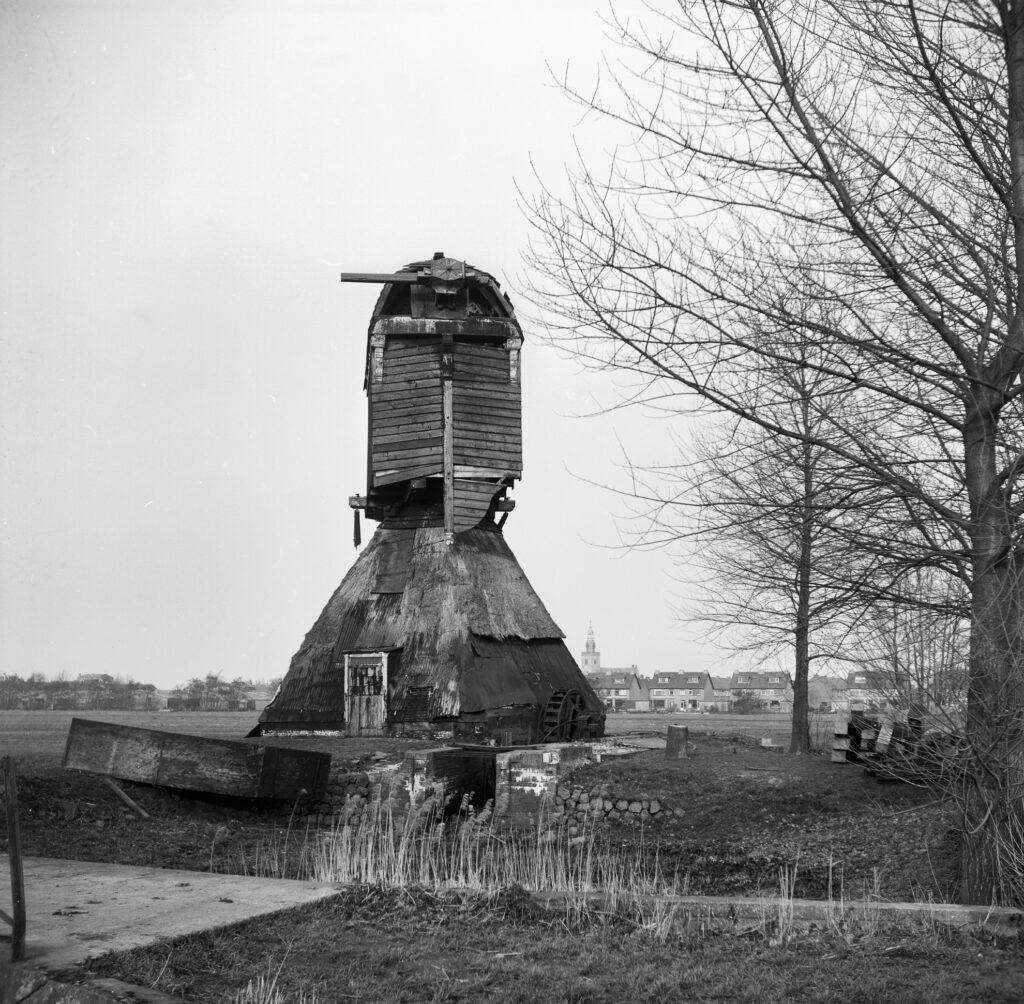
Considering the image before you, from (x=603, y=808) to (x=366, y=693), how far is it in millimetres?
7609

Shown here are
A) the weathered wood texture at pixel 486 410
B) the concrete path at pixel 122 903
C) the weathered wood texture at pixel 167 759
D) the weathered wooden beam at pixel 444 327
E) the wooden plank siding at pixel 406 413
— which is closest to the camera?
the concrete path at pixel 122 903

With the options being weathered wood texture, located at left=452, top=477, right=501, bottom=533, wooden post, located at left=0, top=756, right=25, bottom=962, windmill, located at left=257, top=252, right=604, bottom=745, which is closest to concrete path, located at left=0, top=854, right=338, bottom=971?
wooden post, located at left=0, top=756, right=25, bottom=962

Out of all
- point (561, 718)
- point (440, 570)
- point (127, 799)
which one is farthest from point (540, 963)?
point (440, 570)

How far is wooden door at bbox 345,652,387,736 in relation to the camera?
66.4 feet

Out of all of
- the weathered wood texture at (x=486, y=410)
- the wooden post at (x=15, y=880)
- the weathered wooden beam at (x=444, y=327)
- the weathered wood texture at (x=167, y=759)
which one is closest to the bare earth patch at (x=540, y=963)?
Result: the wooden post at (x=15, y=880)

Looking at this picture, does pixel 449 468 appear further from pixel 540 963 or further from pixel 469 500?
pixel 540 963

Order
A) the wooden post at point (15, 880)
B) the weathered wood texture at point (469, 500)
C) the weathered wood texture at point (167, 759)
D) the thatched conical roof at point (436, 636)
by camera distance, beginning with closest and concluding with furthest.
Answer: the wooden post at point (15, 880) → the weathered wood texture at point (167, 759) → the thatched conical roof at point (436, 636) → the weathered wood texture at point (469, 500)

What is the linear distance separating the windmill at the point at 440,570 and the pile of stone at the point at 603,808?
5.05 m

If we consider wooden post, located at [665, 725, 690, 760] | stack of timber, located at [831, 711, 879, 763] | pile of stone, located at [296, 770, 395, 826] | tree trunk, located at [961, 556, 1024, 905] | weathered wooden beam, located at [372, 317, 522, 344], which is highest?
weathered wooden beam, located at [372, 317, 522, 344]

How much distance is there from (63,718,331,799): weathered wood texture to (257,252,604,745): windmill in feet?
21.6

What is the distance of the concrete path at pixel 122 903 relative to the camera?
6164mm

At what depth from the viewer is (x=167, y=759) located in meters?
13.2

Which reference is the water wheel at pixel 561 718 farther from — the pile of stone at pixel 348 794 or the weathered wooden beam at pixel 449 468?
the pile of stone at pixel 348 794

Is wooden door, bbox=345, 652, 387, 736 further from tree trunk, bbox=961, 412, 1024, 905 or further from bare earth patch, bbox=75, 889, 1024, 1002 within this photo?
tree trunk, bbox=961, 412, 1024, 905
